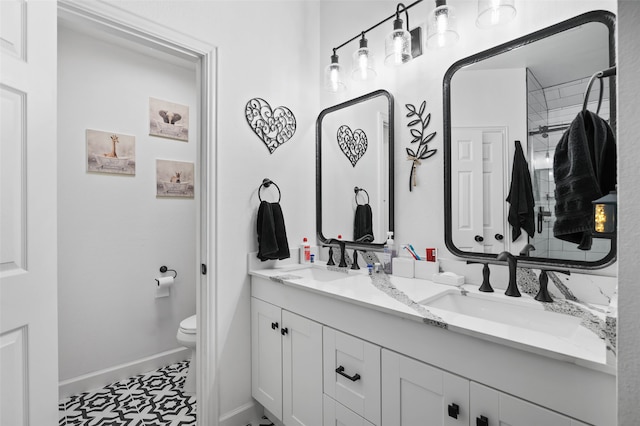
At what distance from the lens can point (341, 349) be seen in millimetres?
1298

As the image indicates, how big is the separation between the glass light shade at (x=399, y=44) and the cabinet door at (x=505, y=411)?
1.49 meters

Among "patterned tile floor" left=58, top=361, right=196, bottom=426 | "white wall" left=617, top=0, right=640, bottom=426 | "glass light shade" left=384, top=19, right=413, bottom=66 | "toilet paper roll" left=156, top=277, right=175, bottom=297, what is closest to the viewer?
"white wall" left=617, top=0, right=640, bottom=426

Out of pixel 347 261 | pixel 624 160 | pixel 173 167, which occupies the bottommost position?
pixel 347 261

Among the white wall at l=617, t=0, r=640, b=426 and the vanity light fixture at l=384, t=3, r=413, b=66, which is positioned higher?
the vanity light fixture at l=384, t=3, r=413, b=66

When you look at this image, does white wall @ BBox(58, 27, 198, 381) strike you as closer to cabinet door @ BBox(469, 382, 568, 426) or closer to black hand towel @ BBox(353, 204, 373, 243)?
black hand towel @ BBox(353, 204, 373, 243)

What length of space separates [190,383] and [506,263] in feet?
6.90

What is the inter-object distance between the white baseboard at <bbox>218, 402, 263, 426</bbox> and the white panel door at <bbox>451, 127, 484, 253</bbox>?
1.49 metres

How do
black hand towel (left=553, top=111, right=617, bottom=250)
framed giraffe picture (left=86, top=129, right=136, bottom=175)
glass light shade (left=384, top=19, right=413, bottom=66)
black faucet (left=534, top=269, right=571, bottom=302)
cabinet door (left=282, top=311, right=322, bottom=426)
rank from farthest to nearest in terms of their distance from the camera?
framed giraffe picture (left=86, top=129, right=136, bottom=175), glass light shade (left=384, top=19, right=413, bottom=66), cabinet door (left=282, top=311, right=322, bottom=426), black faucet (left=534, top=269, right=571, bottom=302), black hand towel (left=553, top=111, right=617, bottom=250)

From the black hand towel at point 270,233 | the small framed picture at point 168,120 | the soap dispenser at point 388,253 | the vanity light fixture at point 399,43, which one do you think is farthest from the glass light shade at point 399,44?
the small framed picture at point 168,120

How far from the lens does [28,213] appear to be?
0.99 metres

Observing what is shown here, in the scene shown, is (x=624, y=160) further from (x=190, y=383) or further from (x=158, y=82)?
(x=158, y=82)

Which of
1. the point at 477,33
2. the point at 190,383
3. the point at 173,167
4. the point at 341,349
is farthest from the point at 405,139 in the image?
the point at 190,383

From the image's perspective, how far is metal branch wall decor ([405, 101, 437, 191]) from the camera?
1.61m

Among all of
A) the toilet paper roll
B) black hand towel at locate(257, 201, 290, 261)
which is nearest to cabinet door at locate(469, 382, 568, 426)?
black hand towel at locate(257, 201, 290, 261)
